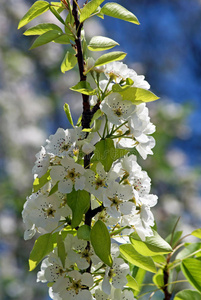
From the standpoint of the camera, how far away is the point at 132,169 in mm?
620

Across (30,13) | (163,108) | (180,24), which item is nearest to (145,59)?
(180,24)

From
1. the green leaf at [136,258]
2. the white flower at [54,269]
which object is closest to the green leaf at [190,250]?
the green leaf at [136,258]

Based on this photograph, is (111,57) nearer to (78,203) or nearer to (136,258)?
(78,203)

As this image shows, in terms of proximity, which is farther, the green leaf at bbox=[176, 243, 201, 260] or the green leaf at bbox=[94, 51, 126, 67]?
the green leaf at bbox=[176, 243, 201, 260]

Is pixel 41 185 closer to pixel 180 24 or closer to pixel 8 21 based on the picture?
pixel 8 21

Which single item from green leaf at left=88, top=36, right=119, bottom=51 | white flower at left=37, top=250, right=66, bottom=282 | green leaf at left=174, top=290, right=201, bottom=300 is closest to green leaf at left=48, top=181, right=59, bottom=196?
white flower at left=37, top=250, right=66, bottom=282

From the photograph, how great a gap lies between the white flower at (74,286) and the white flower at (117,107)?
241 mm

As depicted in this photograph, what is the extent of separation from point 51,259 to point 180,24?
16.2ft

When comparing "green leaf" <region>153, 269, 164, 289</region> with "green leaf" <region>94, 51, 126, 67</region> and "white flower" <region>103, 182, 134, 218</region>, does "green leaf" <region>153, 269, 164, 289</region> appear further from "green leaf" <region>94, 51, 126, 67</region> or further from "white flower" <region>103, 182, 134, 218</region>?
"green leaf" <region>94, 51, 126, 67</region>

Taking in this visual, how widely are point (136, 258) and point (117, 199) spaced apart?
0.12 meters

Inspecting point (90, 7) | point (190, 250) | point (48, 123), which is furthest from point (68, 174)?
point (48, 123)

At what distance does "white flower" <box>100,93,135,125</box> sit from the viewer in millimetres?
593

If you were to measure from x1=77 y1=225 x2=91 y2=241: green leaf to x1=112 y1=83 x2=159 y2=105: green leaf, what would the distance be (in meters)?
0.21

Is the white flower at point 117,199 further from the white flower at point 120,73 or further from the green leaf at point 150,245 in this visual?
the white flower at point 120,73
